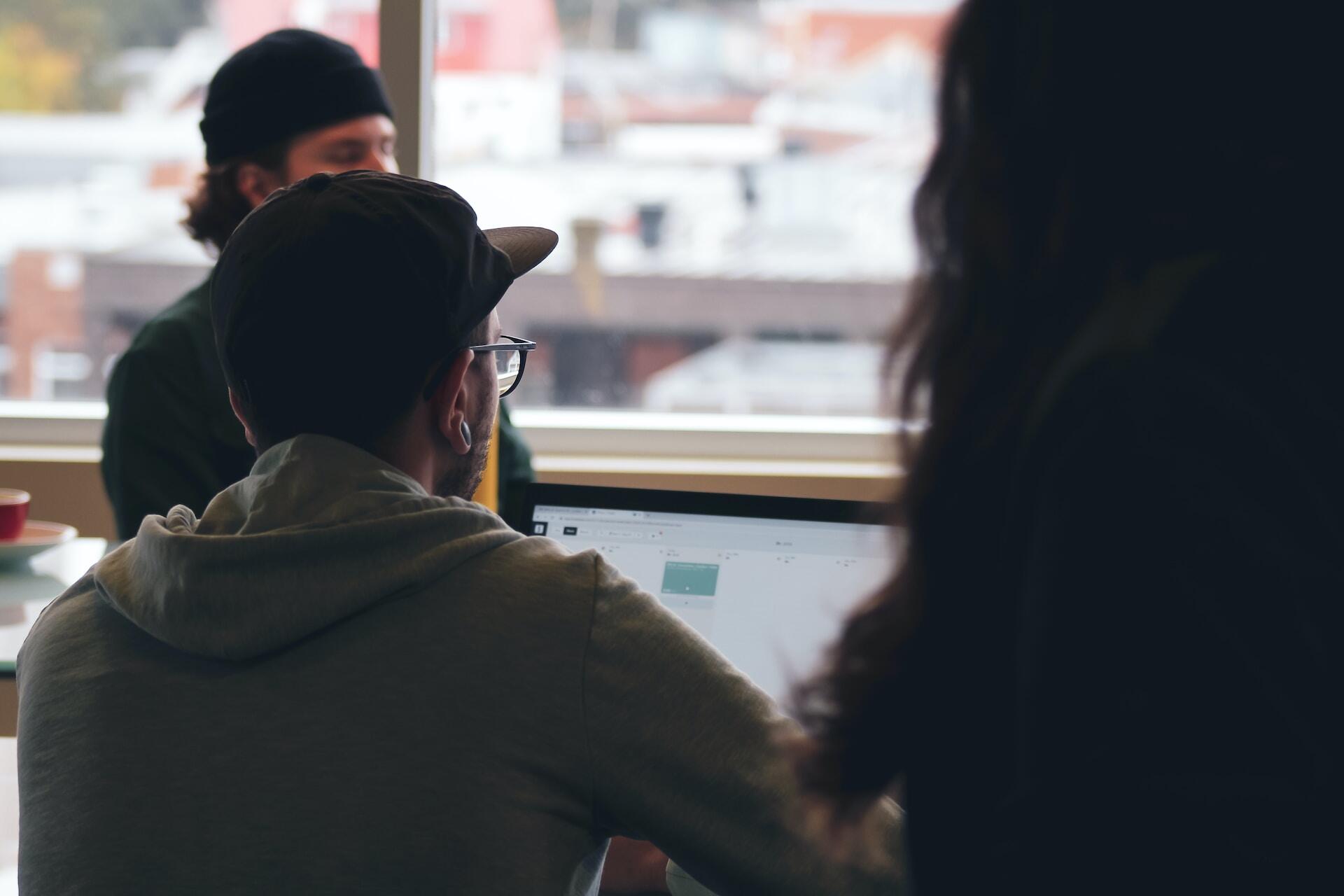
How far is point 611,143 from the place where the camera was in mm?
3287

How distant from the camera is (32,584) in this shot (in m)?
1.85

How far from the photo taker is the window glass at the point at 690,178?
323 cm

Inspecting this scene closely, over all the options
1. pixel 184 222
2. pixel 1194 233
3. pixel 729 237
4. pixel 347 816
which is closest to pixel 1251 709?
pixel 1194 233

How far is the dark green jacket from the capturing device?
72.3 inches

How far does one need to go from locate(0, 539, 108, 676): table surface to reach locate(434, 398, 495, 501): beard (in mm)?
719

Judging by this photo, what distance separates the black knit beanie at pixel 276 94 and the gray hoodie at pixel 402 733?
1260 mm

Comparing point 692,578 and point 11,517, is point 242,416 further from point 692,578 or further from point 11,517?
point 11,517

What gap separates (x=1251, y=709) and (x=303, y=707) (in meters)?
0.57

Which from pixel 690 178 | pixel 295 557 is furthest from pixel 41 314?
pixel 295 557

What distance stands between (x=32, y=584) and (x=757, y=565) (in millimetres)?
1202

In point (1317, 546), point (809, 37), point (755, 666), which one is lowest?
point (755, 666)

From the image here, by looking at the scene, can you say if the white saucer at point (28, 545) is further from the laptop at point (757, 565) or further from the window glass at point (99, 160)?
the window glass at point (99, 160)

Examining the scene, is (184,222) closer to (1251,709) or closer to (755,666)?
(755,666)

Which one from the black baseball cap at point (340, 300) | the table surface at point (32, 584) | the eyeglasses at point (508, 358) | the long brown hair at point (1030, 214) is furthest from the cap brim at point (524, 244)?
the table surface at point (32, 584)
